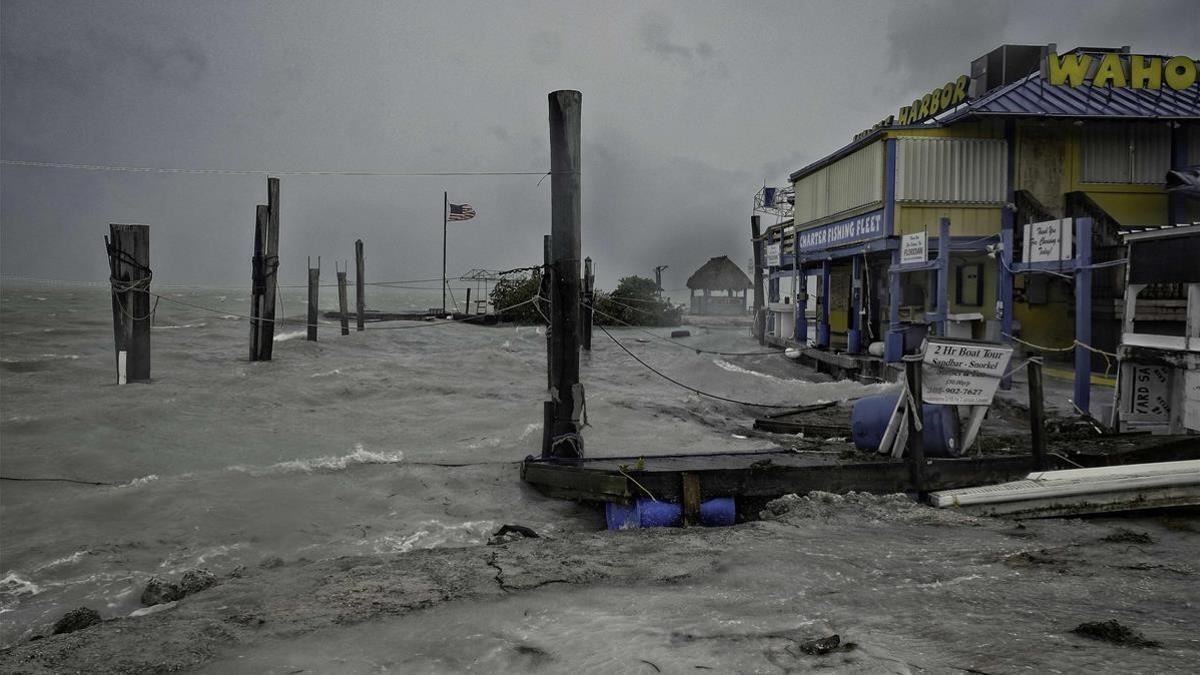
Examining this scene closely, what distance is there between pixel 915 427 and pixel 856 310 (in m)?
15.1

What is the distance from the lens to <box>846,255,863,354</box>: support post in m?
21.3

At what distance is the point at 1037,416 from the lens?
25.4ft

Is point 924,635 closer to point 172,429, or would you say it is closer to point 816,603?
point 816,603

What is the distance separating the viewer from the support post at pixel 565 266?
8.65m

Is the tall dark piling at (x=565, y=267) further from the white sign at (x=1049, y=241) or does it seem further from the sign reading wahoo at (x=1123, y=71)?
the sign reading wahoo at (x=1123, y=71)

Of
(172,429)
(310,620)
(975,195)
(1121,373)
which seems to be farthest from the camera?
(975,195)

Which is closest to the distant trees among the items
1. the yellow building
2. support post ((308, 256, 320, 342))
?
support post ((308, 256, 320, 342))

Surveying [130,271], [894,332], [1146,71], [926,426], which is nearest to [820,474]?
[926,426]

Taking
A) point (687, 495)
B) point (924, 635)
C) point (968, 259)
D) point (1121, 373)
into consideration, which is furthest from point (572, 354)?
point (968, 259)

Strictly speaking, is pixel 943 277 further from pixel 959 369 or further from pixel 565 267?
pixel 565 267

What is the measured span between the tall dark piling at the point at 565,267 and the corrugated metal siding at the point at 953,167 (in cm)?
1320

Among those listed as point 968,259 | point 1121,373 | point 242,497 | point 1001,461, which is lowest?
point 242,497

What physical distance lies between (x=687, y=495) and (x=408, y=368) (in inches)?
664

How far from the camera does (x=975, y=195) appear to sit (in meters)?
19.5
